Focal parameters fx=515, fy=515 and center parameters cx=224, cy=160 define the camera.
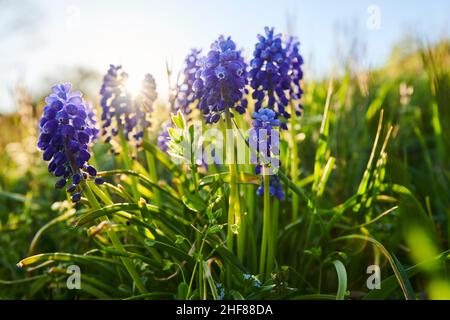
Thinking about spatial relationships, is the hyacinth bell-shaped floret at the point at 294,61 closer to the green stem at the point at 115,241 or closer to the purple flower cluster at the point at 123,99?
the purple flower cluster at the point at 123,99

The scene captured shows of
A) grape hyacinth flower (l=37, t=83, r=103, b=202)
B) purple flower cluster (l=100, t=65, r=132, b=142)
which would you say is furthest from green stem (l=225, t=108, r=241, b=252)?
purple flower cluster (l=100, t=65, r=132, b=142)

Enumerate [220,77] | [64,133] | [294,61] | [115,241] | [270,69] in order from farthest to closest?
[294,61] < [270,69] < [115,241] < [220,77] < [64,133]

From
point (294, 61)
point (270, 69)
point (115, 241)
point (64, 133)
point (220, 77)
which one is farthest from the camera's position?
point (294, 61)

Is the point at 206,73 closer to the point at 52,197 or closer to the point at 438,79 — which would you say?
the point at 438,79

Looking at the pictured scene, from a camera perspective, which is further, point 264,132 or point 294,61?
point 294,61

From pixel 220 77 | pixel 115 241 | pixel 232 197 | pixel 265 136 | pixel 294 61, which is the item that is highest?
pixel 294 61

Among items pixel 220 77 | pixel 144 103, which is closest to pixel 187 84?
pixel 144 103

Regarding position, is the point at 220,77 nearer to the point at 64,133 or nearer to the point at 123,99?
the point at 64,133

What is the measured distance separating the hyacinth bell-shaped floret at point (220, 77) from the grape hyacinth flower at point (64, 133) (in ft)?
1.90

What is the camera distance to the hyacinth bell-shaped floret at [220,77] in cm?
240

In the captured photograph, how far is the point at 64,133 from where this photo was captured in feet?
7.37

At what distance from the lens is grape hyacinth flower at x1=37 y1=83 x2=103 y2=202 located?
7.45ft

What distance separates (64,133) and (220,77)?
74 cm
